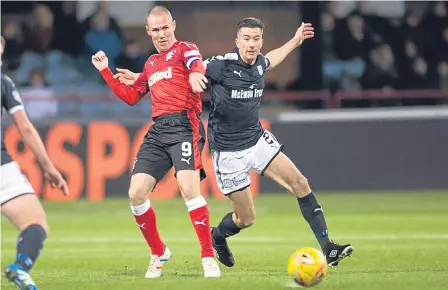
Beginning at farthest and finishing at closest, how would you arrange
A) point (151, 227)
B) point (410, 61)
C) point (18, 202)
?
point (410, 61), point (151, 227), point (18, 202)

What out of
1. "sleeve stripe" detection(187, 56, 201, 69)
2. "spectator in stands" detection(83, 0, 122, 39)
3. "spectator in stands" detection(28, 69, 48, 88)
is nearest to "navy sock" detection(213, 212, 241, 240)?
"sleeve stripe" detection(187, 56, 201, 69)

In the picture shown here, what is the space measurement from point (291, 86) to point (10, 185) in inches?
542

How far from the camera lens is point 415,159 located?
66.5 ft

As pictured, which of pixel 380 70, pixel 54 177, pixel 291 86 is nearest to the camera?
pixel 54 177

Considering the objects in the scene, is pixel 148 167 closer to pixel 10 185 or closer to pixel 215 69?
pixel 215 69

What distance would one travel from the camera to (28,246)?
7.98 m

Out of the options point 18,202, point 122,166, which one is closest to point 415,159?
point 122,166

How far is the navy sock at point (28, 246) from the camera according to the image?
796 cm

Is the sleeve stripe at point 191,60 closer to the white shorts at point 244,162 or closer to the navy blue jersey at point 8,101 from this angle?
the white shorts at point 244,162

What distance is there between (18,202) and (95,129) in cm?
1200

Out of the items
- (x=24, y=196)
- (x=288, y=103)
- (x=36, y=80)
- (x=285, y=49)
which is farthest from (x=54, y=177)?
(x=288, y=103)

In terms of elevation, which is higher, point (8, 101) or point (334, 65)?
point (8, 101)

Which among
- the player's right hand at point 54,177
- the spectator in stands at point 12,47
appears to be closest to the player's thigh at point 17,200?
the player's right hand at point 54,177

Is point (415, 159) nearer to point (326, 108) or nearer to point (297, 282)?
point (326, 108)
